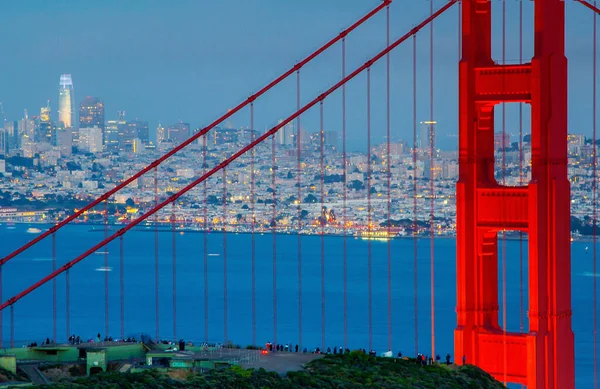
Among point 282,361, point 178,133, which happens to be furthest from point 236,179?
point 282,361

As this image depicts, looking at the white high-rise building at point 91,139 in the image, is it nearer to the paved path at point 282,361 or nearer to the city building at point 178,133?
the city building at point 178,133

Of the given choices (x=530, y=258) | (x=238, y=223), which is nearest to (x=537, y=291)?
(x=530, y=258)

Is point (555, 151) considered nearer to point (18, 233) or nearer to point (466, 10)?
point (466, 10)

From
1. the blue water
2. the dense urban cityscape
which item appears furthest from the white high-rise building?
the blue water

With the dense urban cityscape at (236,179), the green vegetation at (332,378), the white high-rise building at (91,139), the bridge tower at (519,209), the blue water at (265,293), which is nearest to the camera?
the green vegetation at (332,378)

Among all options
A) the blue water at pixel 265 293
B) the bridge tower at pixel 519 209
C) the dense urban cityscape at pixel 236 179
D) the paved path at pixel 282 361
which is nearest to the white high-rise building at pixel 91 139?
the dense urban cityscape at pixel 236 179

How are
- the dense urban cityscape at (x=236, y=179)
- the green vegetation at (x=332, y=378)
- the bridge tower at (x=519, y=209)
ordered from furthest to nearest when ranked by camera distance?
the dense urban cityscape at (x=236, y=179)
the bridge tower at (x=519, y=209)
the green vegetation at (x=332, y=378)

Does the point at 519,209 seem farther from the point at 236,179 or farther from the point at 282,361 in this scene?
the point at 236,179

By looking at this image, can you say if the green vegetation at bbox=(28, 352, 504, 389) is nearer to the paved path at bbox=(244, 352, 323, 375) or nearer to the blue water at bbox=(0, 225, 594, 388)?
the paved path at bbox=(244, 352, 323, 375)
